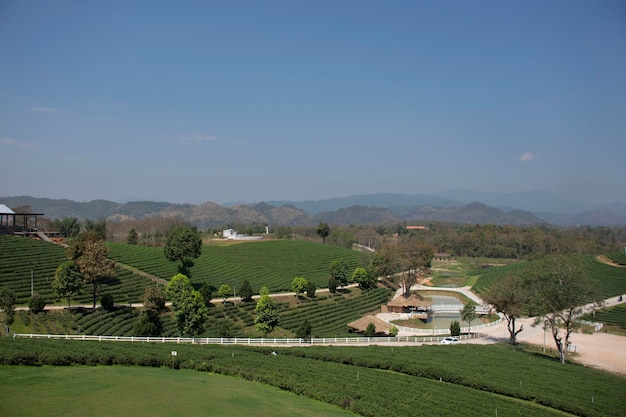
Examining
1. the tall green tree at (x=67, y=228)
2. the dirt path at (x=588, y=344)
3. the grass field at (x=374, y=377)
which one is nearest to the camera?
the grass field at (x=374, y=377)

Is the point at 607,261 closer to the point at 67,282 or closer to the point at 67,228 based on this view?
the point at 67,282

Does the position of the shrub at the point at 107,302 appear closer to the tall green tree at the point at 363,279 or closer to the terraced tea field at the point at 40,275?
the terraced tea field at the point at 40,275

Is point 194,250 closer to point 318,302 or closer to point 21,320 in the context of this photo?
point 318,302

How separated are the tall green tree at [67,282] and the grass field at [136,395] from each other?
68.4 feet

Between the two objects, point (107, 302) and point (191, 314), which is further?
point (107, 302)

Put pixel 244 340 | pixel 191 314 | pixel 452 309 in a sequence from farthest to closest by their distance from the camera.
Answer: pixel 452 309 → pixel 191 314 → pixel 244 340

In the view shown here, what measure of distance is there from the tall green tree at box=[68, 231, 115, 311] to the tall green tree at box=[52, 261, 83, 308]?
4.45 feet

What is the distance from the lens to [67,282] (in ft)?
136

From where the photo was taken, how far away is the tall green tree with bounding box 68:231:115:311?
43875 millimetres

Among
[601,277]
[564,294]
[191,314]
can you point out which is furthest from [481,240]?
[191,314]

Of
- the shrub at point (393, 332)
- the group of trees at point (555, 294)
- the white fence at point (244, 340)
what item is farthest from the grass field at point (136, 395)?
the group of trees at point (555, 294)

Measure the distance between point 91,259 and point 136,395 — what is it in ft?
96.4

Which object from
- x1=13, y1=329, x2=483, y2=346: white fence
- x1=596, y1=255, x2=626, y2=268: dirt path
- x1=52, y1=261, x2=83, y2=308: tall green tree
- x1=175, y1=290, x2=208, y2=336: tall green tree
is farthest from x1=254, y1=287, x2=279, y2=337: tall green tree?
x1=596, y1=255, x2=626, y2=268: dirt path

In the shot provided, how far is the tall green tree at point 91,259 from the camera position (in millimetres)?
43875
